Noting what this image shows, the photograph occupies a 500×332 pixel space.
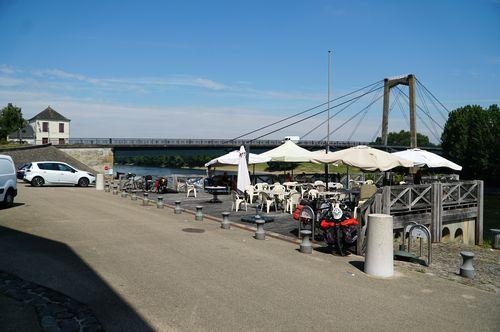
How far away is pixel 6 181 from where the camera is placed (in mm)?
14281

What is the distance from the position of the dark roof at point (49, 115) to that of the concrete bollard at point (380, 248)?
89.1m

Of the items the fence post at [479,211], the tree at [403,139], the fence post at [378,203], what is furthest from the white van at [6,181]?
the tree at [403,139]

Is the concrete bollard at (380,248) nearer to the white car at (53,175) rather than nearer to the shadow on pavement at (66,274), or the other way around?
the shadow on pavement at (66,274)

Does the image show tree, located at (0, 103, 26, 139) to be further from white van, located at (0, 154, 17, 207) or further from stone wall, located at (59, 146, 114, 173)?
white van, located at (0, 154, 17, 207)

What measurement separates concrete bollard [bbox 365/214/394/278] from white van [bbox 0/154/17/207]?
12.3 m

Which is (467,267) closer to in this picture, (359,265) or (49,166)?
(359,265)

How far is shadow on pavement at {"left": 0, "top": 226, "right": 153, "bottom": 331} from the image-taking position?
5031 mm

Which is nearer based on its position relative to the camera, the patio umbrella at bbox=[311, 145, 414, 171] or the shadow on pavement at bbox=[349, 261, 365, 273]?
the shadow on pavement at bbox=[349, 261, 365, 273]

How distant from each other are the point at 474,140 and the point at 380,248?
5902 cm

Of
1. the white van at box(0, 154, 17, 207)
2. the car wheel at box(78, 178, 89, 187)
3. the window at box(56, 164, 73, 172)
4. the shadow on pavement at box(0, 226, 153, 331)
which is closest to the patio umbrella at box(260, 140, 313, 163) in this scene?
the white van at box(0, 154, 17, 207)

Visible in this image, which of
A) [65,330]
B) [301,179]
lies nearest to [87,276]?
[65,330]

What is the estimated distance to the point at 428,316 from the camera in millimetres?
5449

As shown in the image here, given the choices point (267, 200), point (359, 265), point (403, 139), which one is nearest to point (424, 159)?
point (267, 200)

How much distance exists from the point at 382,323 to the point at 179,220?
29.1 feet
